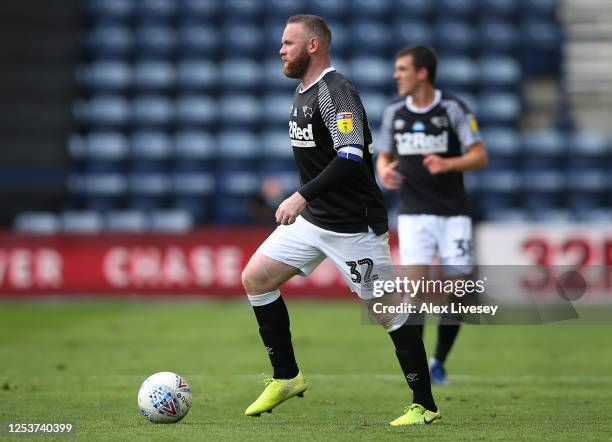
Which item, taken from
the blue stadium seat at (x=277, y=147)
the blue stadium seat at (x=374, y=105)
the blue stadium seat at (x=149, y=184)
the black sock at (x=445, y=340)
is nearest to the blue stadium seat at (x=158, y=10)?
the blue stadium seat at (x=277, y=147)

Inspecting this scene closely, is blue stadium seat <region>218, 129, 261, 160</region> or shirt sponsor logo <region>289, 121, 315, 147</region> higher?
shirt sponsor logo <region>289, 121, 315, 147</region>

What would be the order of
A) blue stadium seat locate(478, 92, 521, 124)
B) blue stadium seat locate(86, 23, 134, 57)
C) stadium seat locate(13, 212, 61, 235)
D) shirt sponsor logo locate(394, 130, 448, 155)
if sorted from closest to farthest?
shirt sponsor logo locate(394, 130, 448, 155) → stadium seat locate(13, 212, 61, 235) → blue stadium seat locate(478, 92, 521, 124) → blue stadium seat locate(86, 23, 134, 57)

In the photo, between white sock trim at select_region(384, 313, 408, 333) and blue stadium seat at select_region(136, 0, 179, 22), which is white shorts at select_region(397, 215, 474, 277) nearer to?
white sock trim at select_region(384, 313, 408, 333)

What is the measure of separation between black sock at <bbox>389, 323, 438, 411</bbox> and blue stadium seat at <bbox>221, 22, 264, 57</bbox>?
16.5 meters

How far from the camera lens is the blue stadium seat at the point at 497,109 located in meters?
21.1

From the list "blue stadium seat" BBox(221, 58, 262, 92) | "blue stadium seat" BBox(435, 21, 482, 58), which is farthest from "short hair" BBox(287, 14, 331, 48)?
"blue stadium seat" BBox(435, 21, 482, 58)

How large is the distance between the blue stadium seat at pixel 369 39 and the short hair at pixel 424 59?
14.0 m

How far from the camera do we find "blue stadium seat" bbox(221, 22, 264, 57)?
22.1 m

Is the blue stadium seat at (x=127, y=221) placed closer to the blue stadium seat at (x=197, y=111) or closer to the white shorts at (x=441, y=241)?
the blue stadium seat at (x=197, y=111)

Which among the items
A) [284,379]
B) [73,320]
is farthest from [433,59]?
[73,320]

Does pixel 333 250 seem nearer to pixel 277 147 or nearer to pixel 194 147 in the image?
pixel 277 147

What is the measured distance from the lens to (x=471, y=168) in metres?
8.01

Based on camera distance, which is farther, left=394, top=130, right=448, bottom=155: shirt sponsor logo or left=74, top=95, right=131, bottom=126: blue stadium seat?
left=74, top=95, right=131, bottom=126: blue stadium seat

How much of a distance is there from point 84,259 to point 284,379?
11.1 metres
